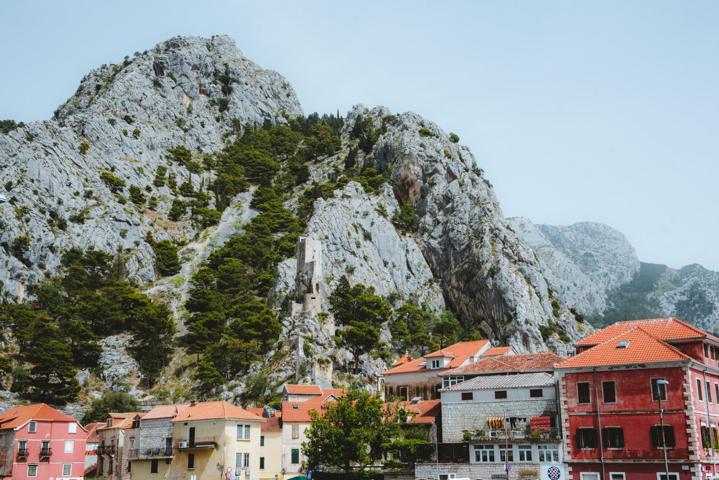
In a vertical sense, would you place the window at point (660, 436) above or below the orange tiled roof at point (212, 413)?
below

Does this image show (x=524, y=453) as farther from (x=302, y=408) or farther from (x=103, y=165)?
(x=103, y=165)

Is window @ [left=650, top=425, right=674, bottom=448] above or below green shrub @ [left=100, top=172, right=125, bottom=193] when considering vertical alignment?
below

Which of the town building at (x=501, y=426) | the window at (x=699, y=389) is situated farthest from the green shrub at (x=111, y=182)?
the window at (x=699, y=389)

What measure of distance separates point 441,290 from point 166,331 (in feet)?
178

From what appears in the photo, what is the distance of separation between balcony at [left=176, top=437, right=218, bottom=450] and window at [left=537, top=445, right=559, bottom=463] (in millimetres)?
28371

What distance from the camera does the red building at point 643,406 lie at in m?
47.6

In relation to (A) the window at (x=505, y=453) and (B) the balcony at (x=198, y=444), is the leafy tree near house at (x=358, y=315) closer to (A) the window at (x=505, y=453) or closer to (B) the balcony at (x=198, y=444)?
(B) the balcony at (x=198, y=444)

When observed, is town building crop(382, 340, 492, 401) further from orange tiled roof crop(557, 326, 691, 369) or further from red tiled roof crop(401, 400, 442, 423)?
orange tiled roof crop(557, 326, 691, 369)

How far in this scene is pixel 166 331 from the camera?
11331 cm

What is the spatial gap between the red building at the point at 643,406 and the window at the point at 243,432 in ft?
95.8

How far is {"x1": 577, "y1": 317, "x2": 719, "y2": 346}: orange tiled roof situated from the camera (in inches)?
2053

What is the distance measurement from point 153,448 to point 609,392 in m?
42.0

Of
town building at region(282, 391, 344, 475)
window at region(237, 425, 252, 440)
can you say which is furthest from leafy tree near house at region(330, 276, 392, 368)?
window at region(237, 425, 252, 440)

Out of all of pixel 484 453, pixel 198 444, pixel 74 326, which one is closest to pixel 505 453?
pixel 484 453
